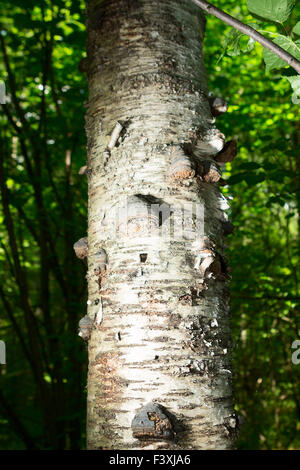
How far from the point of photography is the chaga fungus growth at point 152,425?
982 millimetres

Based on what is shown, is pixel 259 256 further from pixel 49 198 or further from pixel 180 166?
pixel 180 166

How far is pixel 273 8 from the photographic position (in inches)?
34.8

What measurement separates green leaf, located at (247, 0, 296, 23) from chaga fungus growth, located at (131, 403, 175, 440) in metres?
1.02

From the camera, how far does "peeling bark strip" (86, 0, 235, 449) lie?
3.46ft

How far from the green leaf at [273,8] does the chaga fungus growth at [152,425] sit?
1.02m

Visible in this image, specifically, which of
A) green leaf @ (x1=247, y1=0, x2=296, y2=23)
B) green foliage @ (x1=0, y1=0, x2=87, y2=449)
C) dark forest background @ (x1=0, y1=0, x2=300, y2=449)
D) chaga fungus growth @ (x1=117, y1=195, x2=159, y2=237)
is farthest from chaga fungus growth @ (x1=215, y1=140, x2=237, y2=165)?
green foliage @ (x1=0, y1=0, x2=87, y2=449)

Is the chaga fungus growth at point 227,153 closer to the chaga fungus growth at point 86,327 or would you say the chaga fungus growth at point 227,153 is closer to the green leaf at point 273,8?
the green leaf at point 273,8

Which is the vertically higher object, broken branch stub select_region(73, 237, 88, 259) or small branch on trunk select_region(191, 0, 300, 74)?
small branch on trunk select_region(191, 0, 300, 74)

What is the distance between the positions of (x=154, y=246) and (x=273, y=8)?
0.67 metres

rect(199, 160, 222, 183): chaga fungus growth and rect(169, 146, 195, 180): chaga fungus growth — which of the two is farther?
rect(199, 160, 222, 183): chaga fungus growth

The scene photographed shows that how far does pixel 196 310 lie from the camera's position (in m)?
1.12

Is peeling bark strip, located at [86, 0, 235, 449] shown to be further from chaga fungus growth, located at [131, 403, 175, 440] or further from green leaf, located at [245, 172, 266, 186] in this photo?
green leaf, located at [245, 172, 266, 186]
